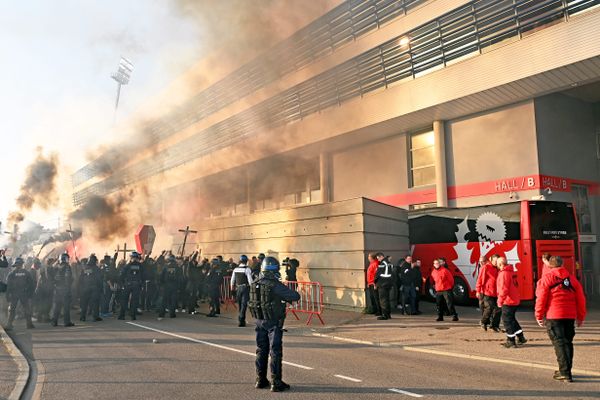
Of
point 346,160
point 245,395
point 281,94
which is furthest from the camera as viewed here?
point 346,160

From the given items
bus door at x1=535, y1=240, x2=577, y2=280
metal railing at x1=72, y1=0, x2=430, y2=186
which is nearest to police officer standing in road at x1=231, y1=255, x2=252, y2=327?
bus door at x1=535, y1=240, x2=577, y2=280

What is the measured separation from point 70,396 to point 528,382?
16.6 feet

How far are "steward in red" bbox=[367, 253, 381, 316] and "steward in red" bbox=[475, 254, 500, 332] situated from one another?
2.67 metres

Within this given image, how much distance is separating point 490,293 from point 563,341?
3220 millimetres

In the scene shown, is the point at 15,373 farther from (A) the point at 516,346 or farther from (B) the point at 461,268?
(B) the point at 461,268

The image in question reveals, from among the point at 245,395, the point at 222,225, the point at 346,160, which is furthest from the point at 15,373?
the point at 346,160

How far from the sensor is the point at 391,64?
685 inches

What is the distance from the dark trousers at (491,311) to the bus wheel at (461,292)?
12.8 feet

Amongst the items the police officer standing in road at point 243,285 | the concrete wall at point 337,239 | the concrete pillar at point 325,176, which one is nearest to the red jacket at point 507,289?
the concrete wall at point 337,239

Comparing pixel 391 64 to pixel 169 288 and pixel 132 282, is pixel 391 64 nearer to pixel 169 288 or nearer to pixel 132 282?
pixel 169 288

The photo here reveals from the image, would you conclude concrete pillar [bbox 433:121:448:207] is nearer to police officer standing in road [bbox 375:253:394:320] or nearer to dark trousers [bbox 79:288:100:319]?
police officer standing in road [bbox 375:253:394:320]

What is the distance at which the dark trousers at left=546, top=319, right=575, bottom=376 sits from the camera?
516 cm

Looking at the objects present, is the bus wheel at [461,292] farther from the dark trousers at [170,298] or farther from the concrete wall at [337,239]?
the dark trousers at [170,298]

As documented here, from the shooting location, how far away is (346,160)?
2166 cm
